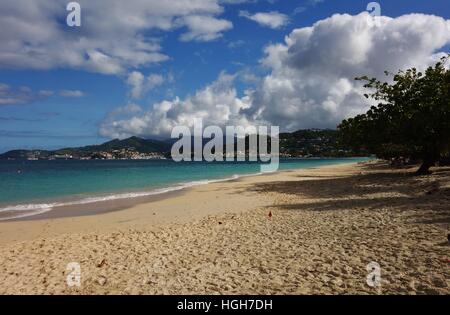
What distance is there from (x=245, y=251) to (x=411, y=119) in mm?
20740

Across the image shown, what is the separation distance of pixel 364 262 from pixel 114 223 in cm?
1065

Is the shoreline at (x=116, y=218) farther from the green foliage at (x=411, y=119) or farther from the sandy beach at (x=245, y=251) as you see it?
the green foliage at (x=411, y=119)

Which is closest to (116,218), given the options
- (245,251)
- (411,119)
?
(245,251)

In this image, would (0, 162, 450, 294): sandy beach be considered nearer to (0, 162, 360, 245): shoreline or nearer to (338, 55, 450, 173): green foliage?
(0, 162, 360, 245): shoreline

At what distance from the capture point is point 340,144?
3316cm

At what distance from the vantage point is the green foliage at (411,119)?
24.3m

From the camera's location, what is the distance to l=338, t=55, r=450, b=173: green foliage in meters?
24.3

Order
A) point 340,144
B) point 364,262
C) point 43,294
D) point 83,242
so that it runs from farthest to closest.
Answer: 1. point 340,144
2. point 83,242
3. point 364,262
4. point 43,294

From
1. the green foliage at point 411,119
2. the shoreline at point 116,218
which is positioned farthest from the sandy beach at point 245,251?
the green foliage at point 411,119

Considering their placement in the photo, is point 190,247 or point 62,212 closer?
point 190,247

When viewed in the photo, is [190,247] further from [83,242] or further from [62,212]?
[62,212]

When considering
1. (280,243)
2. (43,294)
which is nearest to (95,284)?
(43,294)

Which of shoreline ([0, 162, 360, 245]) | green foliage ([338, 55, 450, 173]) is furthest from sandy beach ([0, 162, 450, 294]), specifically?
green foliage ([338, 55, 450, 173])

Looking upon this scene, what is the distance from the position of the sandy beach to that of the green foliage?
10413mm
